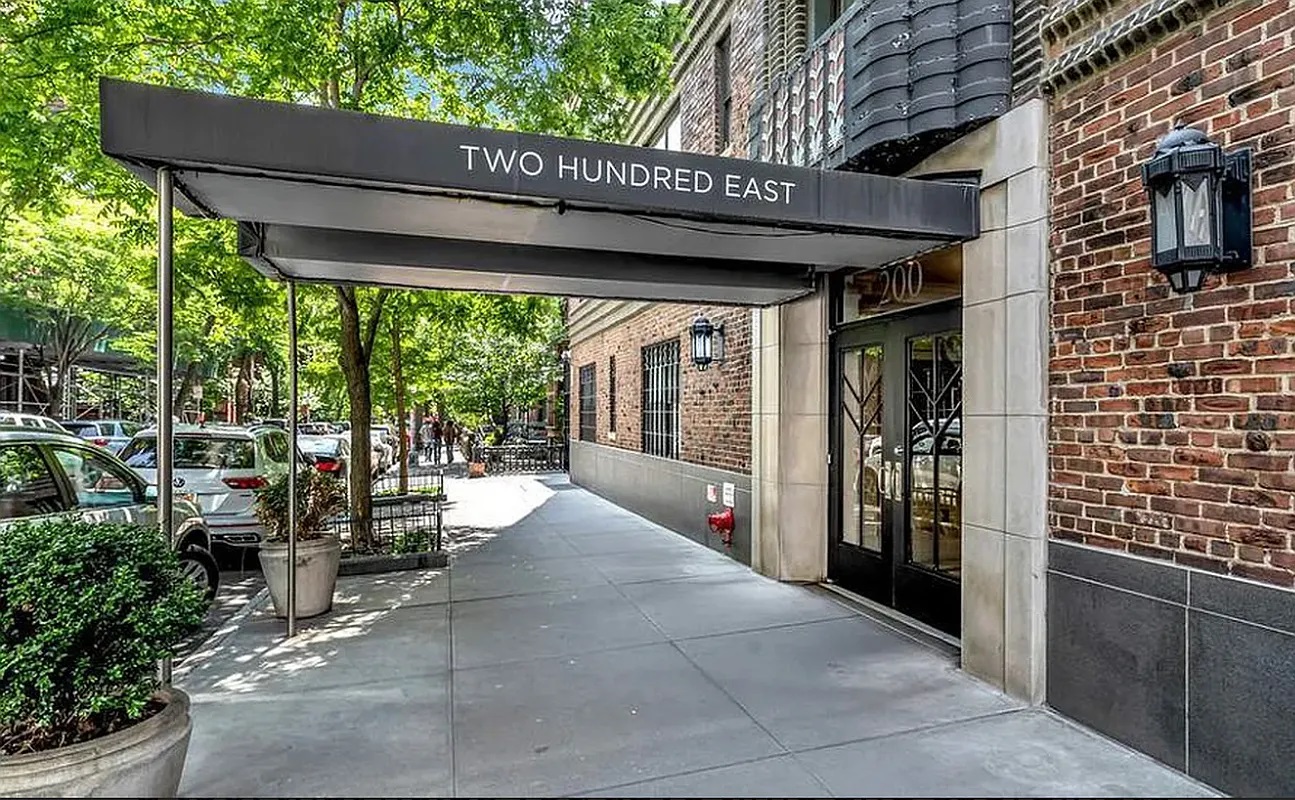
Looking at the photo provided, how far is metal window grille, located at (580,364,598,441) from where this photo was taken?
53.5ft

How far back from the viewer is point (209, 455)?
8.81 m

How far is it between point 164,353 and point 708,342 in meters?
6.19

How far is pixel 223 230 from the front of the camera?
9.05 meters

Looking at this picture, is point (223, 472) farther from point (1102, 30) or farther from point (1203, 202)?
point (1203, 202)

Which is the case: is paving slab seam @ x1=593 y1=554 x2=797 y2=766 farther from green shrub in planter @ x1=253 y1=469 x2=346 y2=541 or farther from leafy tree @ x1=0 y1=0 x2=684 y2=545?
leafy tree @ x1=0 y1=0 x2=684 y2=545

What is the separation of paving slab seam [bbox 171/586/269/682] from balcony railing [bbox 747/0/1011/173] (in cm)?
568

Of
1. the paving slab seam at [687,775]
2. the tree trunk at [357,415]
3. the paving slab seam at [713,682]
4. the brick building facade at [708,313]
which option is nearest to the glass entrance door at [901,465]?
the brick building facade at [708,313]

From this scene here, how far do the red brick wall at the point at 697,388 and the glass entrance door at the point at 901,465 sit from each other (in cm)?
150

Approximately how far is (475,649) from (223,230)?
6.52 m

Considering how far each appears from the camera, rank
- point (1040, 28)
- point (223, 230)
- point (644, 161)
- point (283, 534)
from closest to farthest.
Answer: point (644, 161) < point (1040, 28) < point (283, 534) < point (223, 230)

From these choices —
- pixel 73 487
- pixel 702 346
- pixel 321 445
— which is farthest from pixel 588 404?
pixel 73 487

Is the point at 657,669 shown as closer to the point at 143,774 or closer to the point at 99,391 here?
the point at 143,774

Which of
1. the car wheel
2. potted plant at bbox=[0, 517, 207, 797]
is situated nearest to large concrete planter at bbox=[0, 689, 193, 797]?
potted plant at bbox=[0, 517, 207, 797]

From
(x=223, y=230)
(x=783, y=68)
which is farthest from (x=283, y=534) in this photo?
(x=783, y=68)
